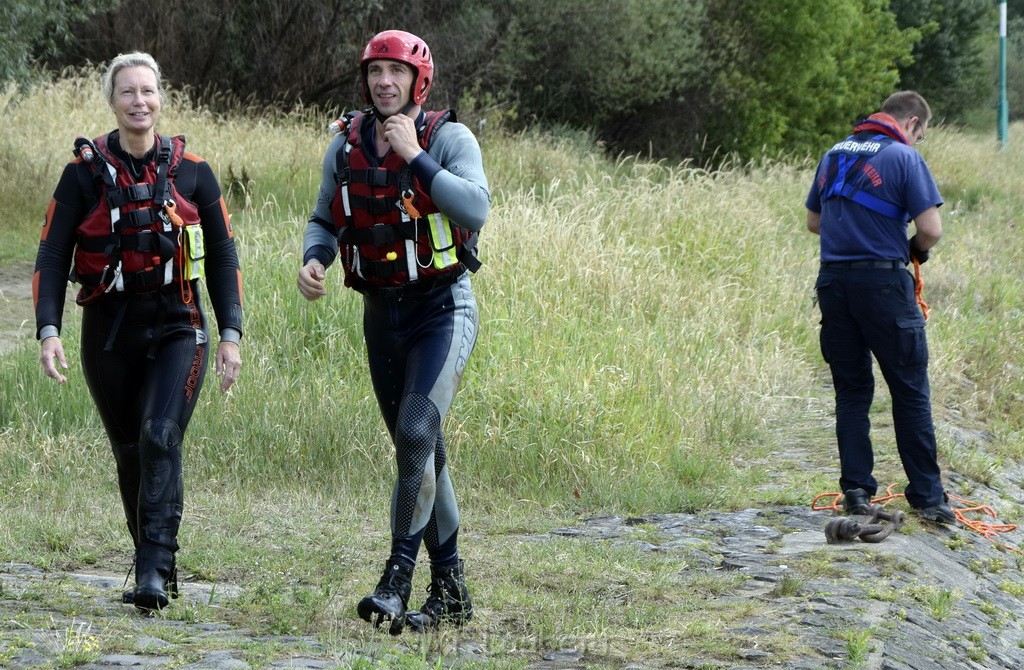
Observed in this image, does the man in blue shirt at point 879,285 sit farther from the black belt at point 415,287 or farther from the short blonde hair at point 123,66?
the short blonde hair at point 123,66

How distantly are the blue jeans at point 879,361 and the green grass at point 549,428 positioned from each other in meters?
0.69

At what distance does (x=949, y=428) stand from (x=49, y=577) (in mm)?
6158

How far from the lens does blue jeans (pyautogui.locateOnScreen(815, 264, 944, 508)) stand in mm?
6535

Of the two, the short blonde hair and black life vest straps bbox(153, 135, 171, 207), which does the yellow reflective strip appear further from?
the short blonde hair

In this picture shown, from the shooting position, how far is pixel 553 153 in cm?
1867

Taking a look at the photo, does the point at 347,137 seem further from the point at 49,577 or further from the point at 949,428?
the point at 949,428

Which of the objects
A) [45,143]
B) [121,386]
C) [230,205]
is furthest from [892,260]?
[45,143]

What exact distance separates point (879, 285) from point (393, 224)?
3.09 m

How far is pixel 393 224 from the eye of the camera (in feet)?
14.4

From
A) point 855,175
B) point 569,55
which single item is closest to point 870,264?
point 855,175

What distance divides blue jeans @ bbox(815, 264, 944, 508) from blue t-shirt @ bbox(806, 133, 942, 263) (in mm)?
102

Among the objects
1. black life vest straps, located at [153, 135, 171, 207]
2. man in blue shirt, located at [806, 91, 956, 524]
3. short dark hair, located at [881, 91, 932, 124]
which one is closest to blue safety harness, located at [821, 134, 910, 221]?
man in blue shirt, located at [806, 91, 956, 524]

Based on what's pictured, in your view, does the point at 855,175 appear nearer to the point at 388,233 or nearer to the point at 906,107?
the point at 906,107

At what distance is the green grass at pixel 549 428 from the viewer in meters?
5.53
